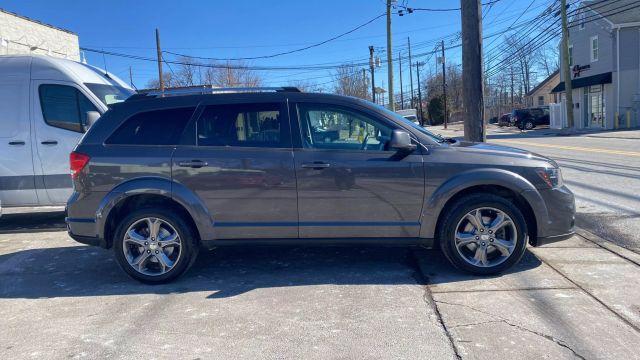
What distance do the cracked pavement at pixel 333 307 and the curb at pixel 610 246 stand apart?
2 cm

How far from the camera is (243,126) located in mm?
4934

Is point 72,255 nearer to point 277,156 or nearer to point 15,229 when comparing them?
point 15,229

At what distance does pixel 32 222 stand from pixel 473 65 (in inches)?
299

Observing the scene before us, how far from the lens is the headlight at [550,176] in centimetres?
469

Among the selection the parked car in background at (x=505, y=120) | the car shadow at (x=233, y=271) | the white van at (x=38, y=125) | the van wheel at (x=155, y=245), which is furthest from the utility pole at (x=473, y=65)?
the parked car in background at (x=505, y=120)

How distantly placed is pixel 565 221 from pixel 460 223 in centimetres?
103

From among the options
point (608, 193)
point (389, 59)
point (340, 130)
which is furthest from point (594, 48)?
point (340, 130)

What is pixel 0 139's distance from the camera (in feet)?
23.8

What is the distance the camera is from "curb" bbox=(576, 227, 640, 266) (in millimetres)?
5136

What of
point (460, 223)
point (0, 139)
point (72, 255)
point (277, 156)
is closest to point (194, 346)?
point (277, 156)

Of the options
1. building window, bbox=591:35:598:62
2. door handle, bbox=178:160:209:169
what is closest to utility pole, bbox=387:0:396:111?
building window, bbox=591:35:598:62

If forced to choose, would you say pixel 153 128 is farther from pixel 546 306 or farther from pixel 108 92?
pixel 546 306

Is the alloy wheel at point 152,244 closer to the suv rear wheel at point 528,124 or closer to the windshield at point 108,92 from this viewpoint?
the windshield at point 108,92

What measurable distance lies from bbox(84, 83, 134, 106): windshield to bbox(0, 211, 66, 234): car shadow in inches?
84.0
